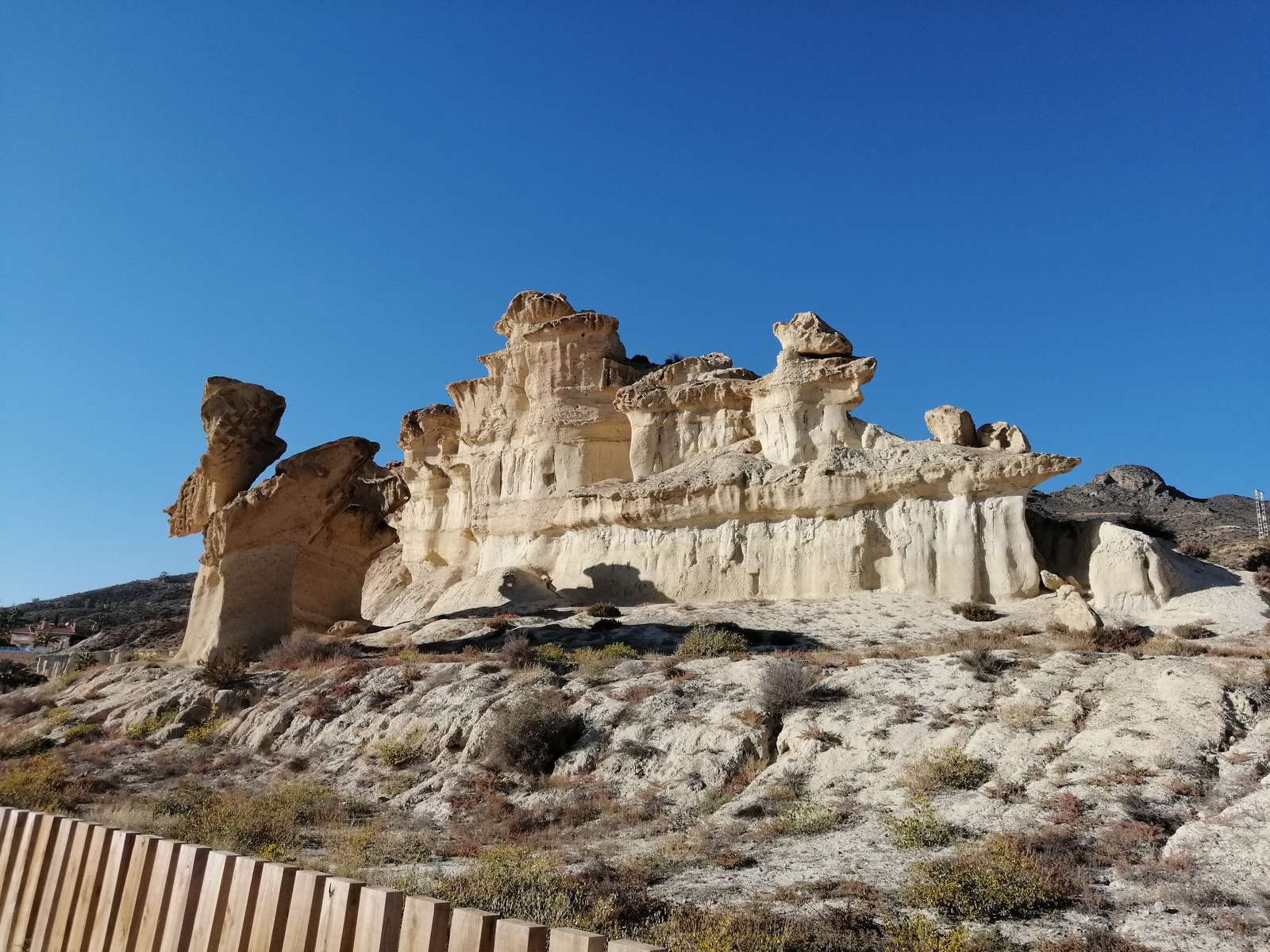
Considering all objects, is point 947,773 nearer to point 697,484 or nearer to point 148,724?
point 148,724

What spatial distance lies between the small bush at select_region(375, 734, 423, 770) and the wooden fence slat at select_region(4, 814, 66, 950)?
9.69m

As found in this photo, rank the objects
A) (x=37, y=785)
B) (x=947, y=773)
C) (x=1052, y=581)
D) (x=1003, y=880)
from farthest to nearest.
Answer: (x=1052, y=581), (x=37, y=785), (x=947, y=773), (x=1003, y=880)

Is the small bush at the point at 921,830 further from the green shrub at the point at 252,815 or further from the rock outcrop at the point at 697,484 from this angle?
the rock outcrop at the point at 697,484

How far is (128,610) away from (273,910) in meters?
96.1

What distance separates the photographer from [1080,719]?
1351 cm

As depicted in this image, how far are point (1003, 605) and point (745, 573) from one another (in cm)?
1069

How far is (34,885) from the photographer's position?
6.50 m

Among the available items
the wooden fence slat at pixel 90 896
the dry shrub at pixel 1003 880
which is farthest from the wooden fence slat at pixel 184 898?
the dry shrub at pixel 1003 880

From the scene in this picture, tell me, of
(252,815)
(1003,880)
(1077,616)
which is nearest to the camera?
(1003,880)

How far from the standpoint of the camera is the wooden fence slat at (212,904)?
5352 mm

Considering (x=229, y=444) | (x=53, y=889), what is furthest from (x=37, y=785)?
(x=229, y=444)

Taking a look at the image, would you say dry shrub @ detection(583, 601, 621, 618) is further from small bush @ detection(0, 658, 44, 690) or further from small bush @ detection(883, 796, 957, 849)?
small bush @ detection(883, 796, 957, 849)

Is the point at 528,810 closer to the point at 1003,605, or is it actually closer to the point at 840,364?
the point at 1003,605

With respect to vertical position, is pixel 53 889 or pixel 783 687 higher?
pixel 783 687
